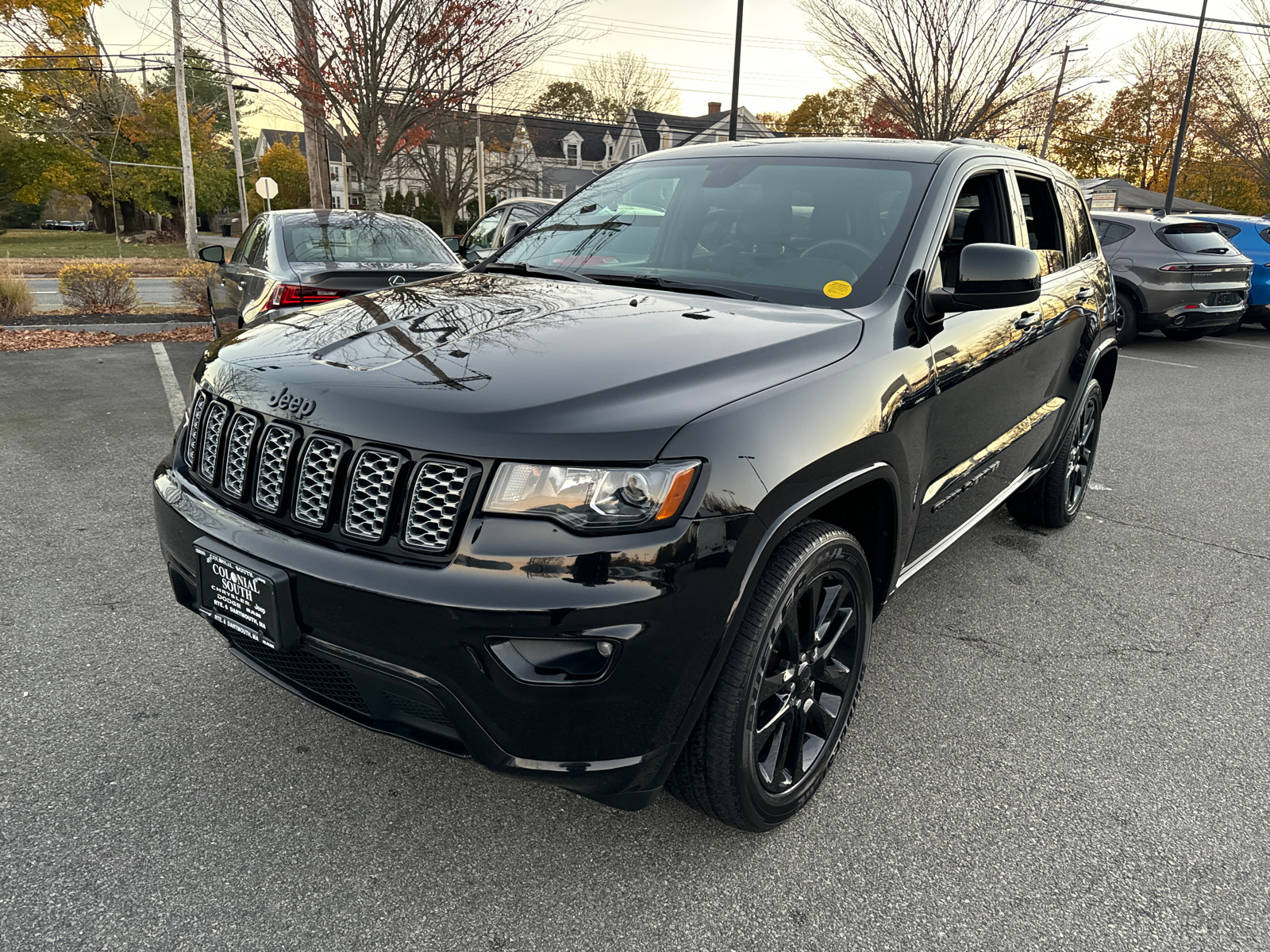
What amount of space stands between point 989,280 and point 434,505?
70.7 inches

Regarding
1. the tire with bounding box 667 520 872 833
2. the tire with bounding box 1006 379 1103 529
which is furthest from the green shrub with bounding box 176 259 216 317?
the tire with bounding box 667 520 872 833

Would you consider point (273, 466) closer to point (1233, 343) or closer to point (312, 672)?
point (312, 672)

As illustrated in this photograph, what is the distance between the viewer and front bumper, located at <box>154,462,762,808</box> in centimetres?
177

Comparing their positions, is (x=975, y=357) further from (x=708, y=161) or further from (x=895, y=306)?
(x=708, y=161)

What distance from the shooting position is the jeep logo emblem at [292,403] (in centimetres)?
203

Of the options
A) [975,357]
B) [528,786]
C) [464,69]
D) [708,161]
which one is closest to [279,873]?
[528,786]

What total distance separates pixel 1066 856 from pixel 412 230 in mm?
6575

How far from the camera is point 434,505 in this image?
1853mm

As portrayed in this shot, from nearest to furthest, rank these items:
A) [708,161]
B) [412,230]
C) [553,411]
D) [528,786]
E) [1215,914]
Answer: [553,411], [1215,914], [528,786], [708,161], [412,230]

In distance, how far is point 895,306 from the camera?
8.57 ft

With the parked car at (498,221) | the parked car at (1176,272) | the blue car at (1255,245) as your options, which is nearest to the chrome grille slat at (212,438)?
the parked car at (498,221)

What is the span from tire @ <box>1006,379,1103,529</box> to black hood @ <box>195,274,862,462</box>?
8.20 ft

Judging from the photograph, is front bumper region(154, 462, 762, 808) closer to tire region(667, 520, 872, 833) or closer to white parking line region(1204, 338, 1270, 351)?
tire region(667, 520, 872, 833)

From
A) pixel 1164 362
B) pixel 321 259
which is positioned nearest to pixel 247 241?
pixel 321 259
